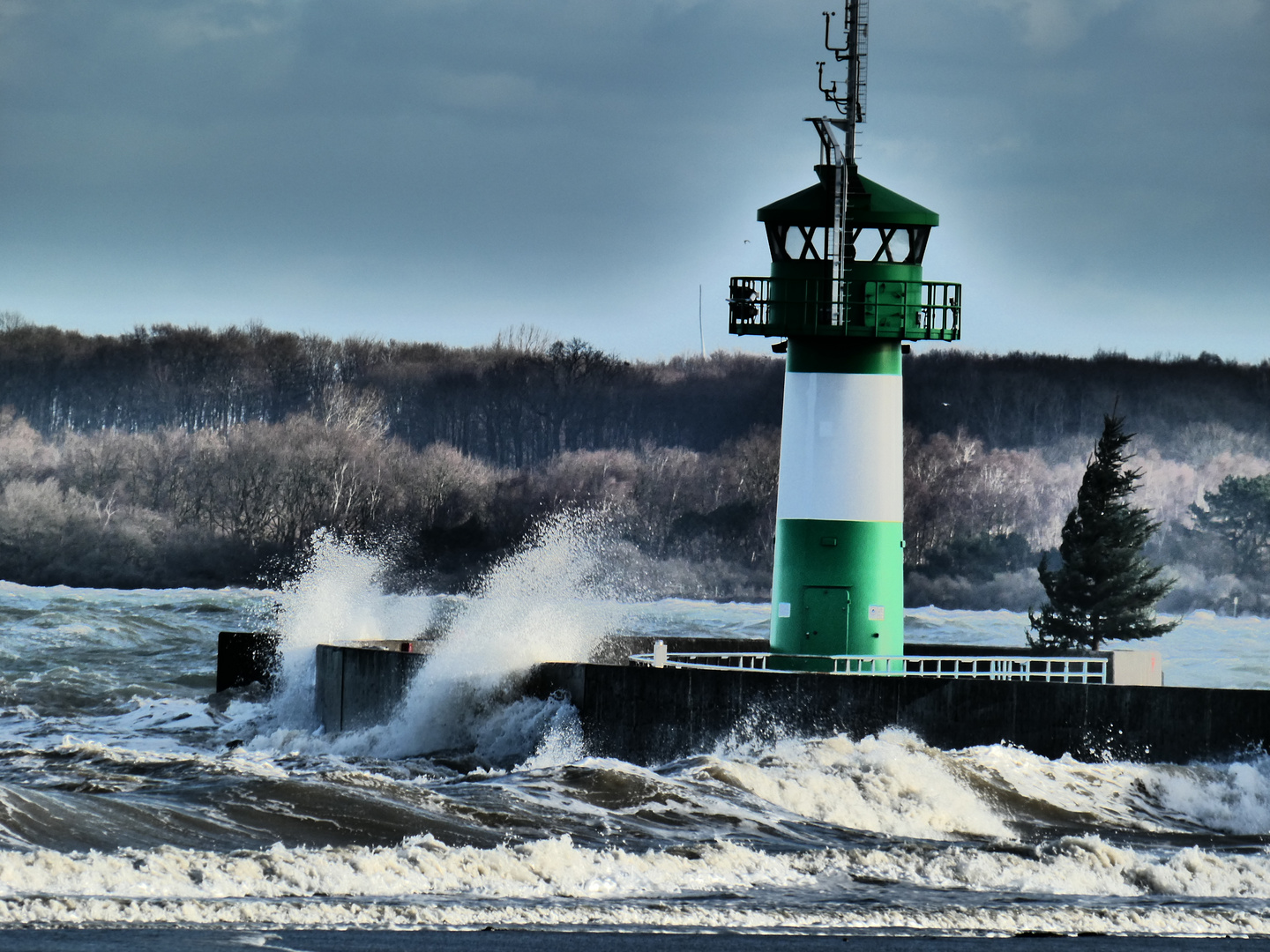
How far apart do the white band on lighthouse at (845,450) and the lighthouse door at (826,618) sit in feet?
2.56

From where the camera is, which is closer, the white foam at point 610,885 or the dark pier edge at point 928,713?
the white foam at point 610,885

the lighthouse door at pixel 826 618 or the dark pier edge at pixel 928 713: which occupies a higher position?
the lighthouse door at pixel 826 618

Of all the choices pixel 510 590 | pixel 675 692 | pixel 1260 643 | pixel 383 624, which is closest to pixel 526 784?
pixel 675 692

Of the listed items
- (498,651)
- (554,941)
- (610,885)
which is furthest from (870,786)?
(554,941)

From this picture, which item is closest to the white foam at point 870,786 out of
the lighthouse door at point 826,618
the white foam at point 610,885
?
the white foam at point 610,885

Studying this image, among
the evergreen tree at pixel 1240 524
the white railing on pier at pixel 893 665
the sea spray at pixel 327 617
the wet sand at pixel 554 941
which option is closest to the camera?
the wet sand at pixel 554 941

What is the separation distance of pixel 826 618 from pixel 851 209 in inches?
172

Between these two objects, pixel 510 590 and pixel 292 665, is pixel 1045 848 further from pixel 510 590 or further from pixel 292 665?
pixel 292 665

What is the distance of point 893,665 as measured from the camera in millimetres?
19875

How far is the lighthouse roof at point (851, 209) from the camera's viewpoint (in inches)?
788

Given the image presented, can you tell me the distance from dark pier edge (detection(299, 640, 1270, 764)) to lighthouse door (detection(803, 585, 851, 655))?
1.41 m

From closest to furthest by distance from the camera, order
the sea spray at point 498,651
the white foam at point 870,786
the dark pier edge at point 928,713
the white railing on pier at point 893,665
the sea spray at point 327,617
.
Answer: the white foam at point 870,786 < the dark pier edge at point 928,713 < the white railing on pier at point 893,665 < the sea spray at point 498,651 < the sea spray at point 327,617

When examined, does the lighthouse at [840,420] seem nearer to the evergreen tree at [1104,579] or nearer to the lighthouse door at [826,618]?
the lighthouse door at [826,618]

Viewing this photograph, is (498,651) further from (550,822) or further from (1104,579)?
(1104,579)
